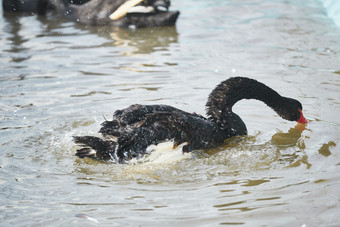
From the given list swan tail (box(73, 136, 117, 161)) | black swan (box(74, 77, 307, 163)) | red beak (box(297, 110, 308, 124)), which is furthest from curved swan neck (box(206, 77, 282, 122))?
swan tail (box(73, 136, 117, 161))

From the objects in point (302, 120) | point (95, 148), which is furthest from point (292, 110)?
point (95, 148)

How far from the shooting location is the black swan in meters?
4.62

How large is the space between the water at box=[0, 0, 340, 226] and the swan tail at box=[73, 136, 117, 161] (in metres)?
0.12

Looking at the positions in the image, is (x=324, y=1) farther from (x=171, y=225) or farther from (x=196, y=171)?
(x=171, y=225)

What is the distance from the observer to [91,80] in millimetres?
7293

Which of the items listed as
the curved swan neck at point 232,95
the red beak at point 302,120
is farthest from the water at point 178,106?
the curved swan neck at point 232,95

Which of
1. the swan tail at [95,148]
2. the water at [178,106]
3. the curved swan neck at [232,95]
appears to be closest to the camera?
the water at [178,106]

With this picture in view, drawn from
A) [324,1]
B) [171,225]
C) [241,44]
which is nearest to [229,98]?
[171,225]

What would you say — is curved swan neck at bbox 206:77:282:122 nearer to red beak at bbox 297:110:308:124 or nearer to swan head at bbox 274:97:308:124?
swan head at bbox 274:97:308:124

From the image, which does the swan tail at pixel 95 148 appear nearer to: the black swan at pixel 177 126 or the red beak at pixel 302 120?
the black swan at pixel 177 126

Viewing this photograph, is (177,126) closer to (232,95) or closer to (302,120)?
(232,95)

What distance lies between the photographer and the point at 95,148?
4578 mm

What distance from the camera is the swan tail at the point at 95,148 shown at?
15.0ft

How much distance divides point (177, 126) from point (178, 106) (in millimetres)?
1466
